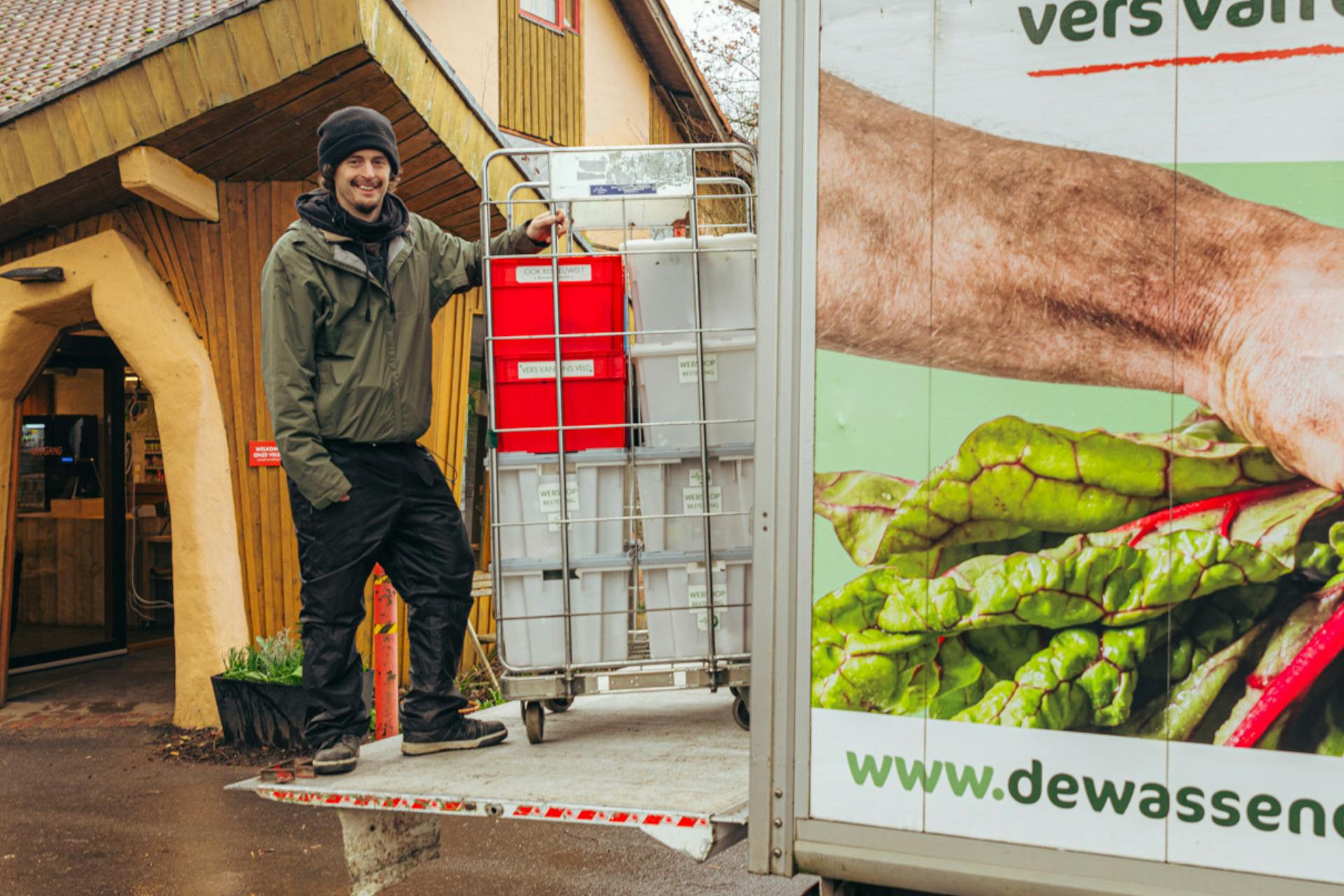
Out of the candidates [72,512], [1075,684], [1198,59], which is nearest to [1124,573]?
[1075,684]

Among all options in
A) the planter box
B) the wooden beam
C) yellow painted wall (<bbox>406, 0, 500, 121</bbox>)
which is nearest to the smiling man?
the planter box

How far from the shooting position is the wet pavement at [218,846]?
18.4 ft

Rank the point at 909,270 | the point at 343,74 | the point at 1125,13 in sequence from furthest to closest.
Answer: the point at 343,74
the point at 909,270
the point at 1125,13

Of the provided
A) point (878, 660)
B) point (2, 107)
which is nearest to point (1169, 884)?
point (878, 660)

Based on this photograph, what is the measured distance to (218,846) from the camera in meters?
6.22

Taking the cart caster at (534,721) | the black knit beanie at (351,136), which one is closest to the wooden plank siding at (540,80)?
the black knit beanie at (351,136)

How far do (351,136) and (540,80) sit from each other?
1072cm

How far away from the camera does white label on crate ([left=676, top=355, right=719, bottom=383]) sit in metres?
4.38

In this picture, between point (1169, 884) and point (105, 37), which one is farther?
point (105, 37)

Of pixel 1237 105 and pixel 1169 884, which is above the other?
pixel 1237 105

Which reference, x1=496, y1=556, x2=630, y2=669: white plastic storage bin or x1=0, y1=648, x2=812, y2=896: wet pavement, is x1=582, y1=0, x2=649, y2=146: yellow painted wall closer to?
x1=0, y1=648, x2=812, y2=896: wet pavement

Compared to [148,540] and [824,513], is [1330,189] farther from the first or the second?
[148,540]

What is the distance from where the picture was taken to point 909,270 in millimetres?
2852

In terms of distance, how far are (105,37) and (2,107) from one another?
109cm
